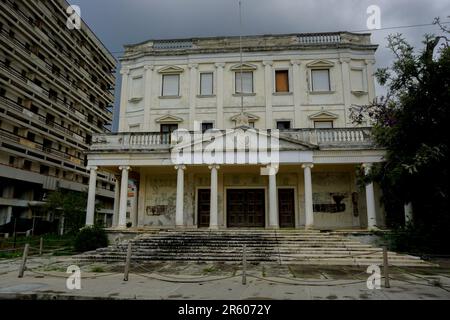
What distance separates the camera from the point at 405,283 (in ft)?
29.7

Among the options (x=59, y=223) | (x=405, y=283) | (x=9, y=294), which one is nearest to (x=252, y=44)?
(x=405, y=283)

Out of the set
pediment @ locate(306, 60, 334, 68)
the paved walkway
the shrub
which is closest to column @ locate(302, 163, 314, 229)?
the paved walkway

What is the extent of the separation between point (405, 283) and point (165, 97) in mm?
17846

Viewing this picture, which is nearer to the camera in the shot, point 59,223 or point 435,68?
point 435,68

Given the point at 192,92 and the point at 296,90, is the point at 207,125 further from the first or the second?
the point at 296,90

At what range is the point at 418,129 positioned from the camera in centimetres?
837

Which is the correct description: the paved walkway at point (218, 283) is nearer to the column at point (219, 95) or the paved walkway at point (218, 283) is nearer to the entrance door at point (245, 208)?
the entrance door at point (245, 208)

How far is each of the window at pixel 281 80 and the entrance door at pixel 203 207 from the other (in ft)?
26.2

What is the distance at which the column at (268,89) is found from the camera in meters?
21.9

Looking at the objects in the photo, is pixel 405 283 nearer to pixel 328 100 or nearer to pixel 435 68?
pixel 435 68

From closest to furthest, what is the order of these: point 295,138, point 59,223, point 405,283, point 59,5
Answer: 1. point 405,283
2. point 295,138
3. point 59,223
4. point 59,5

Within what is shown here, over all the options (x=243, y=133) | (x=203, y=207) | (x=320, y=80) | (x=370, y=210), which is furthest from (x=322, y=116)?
(x=203, y=207)

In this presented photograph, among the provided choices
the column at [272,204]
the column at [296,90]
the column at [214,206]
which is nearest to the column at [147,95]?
the column at [214,206]

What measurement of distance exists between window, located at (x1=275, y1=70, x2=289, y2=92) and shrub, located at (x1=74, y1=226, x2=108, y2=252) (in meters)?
13.6
